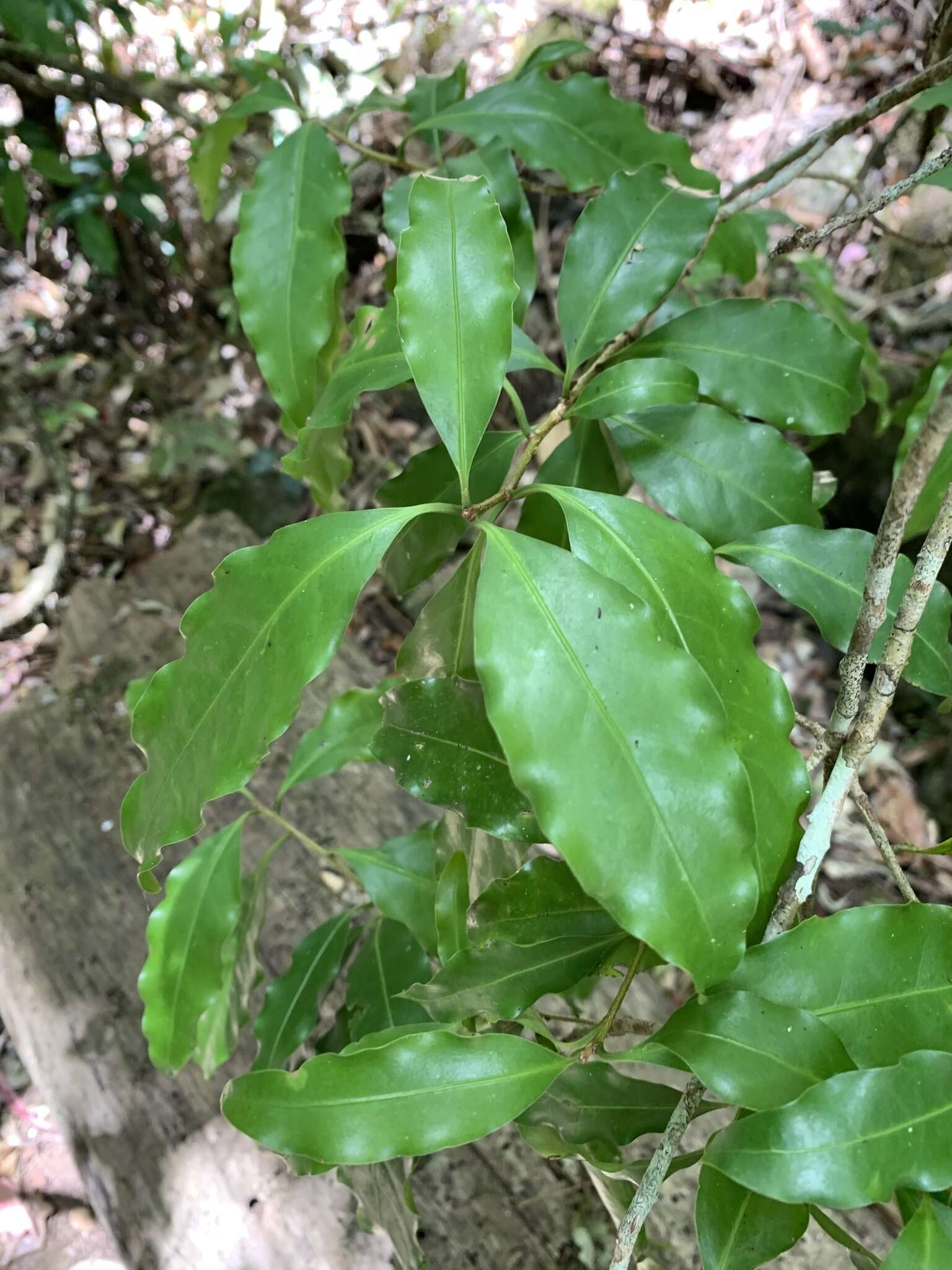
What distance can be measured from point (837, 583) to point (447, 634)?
0.32m

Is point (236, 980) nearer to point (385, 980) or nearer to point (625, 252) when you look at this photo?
point (385, 980)

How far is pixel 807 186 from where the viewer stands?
7.97 ft

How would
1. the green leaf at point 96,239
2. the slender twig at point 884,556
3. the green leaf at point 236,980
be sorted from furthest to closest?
the green leaf at point 96,239, the green leaf at point 236,980, the slender twig at point 884,556

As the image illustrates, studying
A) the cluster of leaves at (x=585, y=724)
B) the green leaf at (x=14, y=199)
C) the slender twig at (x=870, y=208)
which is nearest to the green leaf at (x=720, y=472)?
the cluster of leaves at (x=585, y=724)

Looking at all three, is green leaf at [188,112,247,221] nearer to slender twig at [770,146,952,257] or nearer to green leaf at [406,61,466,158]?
green leaf at [406,61,466,158]

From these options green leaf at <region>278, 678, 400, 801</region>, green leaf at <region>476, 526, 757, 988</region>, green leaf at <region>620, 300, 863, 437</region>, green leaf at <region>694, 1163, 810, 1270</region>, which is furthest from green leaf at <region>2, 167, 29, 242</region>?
green leaf at <region>694, 1163, 810, 1270</region>

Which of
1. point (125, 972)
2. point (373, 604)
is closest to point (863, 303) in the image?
point (373, 604)

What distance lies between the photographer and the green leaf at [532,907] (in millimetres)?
625

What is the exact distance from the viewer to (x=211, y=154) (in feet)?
4.01

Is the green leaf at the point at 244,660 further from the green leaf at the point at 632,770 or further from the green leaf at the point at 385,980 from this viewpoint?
the green leaf at the point at 385,980

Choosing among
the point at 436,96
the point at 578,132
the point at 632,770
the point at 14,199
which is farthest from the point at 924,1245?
the point at 14,199

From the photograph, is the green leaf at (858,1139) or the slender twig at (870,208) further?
the slender twig at (870,208)

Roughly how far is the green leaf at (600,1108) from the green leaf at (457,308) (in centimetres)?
47

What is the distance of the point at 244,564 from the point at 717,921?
379 millimetres
